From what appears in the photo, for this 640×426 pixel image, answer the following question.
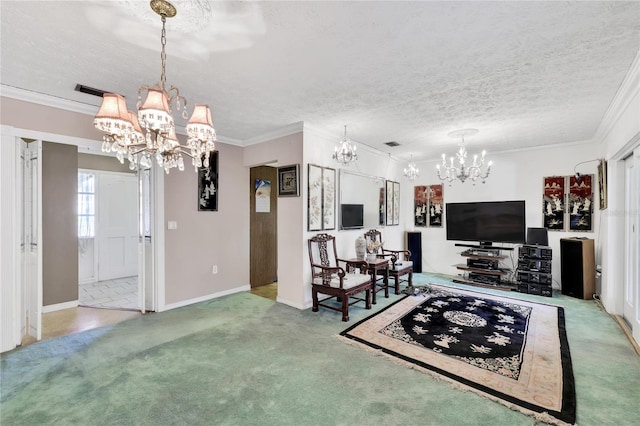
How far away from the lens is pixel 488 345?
2883 mm

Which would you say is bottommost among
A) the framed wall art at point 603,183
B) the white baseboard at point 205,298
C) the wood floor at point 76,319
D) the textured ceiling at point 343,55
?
the wood floor at point 76,319

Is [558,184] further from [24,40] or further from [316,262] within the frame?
[24,40]

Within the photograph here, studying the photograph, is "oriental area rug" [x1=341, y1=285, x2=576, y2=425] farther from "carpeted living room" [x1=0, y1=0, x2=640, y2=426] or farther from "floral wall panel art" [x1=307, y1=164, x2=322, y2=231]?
"floral wall panel art" [x1=307, y1=164, x2=322, y2=231]

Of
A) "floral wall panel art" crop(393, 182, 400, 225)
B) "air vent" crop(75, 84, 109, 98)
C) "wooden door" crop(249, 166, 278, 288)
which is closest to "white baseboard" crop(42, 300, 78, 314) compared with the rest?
"wooden door" crop(249, 166, 278, 288)

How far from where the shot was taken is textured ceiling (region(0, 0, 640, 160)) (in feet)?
5.84

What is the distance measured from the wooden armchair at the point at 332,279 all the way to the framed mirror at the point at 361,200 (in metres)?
0.60

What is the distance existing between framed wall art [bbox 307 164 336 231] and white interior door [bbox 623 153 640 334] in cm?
353

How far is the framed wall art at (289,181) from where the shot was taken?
409cm

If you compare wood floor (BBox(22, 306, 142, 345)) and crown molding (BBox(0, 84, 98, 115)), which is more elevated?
crown molding (BBox(0, 84, 98, 115))

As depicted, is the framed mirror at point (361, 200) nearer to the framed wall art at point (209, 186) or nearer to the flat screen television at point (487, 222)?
the flat screen television at point (487, 222)

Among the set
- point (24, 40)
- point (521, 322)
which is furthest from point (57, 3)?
point (521, 322)

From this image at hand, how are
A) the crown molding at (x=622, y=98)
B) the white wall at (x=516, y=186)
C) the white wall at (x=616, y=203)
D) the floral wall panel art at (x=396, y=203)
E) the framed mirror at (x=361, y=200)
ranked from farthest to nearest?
1. the floral wall panel art at (x=396, y=203)
2. the white wall at (x=516, y=186)
3. the framed mirror at (x=361, y=200)
4. the white wall at (x=616, y=203)
5. the crown molding at (x=622, y=98)

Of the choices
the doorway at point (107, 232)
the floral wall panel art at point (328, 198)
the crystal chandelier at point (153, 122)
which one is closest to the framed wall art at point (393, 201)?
the floral wall panel art at point (328, 198)

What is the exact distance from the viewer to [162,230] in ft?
13.0
